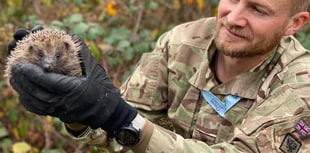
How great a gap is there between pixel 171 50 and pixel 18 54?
3.19ft

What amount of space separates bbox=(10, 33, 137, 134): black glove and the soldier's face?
78cm

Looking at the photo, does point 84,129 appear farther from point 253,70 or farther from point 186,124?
point 253,70

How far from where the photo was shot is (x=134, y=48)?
5660 mm

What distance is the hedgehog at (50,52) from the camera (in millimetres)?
3279

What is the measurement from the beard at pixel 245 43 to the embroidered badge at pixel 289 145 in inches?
20.7

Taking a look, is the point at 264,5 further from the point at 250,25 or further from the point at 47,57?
the point at 47,57

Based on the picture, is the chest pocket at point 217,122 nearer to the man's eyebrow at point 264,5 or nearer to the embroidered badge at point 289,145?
the embroidered badge at point 289,145

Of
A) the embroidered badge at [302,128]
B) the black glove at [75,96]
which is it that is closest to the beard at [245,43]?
the embroidered badge at [302,128]

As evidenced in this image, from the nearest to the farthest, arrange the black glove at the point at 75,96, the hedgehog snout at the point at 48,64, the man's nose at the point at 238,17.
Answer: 1. the black glove at the point at 75,96
2. the hedgehog snout at the point at 48,64
3. the man's nose at the point at 238,17

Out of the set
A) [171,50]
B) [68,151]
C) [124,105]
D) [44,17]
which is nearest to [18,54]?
[124,105]

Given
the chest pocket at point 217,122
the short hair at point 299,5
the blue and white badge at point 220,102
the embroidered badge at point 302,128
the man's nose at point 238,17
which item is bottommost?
the chest pocket at point 217,122

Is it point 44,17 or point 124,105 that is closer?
point 124,105

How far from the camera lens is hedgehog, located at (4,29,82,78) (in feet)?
10.8

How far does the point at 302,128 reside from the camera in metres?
3.23
